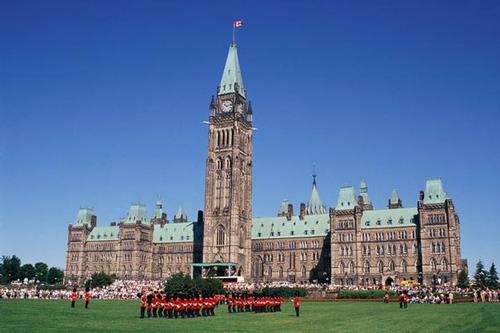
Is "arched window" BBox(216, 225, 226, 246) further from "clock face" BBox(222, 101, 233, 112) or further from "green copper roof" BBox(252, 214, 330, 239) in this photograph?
"clock face" BBox(222, 101, 233, 112)

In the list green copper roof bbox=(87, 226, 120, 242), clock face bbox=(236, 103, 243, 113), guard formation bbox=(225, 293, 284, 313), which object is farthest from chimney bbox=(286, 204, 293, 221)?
guard formation bbox=(225, 293, 284, 313)

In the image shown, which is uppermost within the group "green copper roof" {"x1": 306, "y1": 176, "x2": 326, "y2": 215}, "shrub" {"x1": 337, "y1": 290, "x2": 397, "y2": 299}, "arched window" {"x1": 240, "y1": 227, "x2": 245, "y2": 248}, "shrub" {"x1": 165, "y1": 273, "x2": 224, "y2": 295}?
"green copper roof" {"x1": 306, "y1": 176, "x2": 326, "y2": 215}

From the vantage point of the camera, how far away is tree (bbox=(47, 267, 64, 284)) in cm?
17788

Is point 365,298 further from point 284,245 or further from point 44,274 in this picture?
point 44,274

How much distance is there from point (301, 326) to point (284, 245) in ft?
349

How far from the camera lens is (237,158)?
13025cm

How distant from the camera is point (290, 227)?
13888 centimetres

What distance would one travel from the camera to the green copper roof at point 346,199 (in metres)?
121

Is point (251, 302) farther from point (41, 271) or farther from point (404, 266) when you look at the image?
point (41, 271)

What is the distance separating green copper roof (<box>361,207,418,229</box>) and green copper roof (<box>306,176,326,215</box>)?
1792 inches

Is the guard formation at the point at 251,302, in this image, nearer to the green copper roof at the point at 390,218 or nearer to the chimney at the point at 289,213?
the green copper roof at the point at 390,218

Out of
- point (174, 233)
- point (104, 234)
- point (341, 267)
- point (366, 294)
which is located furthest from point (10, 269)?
point (366, 294)

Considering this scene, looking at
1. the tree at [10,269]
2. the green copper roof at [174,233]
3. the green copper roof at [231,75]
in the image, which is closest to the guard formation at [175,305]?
the green copper roof at [231,75]

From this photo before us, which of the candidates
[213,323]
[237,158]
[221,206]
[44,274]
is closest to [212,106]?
[237,158]
